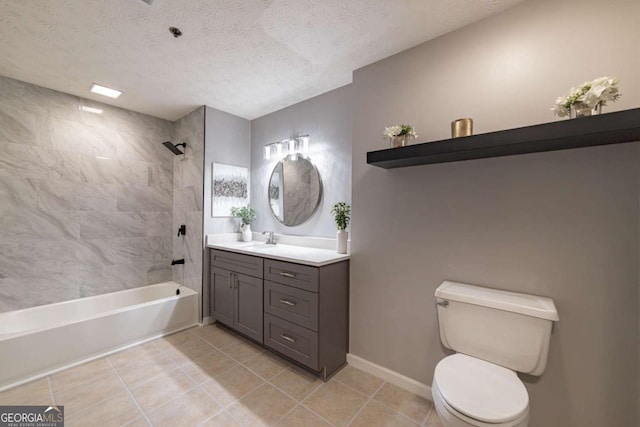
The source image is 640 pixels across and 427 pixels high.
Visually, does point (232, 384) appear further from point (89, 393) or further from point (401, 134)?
point (401, 134)

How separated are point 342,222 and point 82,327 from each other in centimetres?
236

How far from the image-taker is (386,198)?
6.00 feet

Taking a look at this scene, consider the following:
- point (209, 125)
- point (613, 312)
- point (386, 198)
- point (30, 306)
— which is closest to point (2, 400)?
point (30, 306)

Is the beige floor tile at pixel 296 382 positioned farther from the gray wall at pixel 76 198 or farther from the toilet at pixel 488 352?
the gray wall at pixel 76 198

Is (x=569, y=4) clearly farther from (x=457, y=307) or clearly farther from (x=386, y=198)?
(x=457, y=307)

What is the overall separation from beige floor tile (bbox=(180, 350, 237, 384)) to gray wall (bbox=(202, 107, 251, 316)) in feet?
2.40

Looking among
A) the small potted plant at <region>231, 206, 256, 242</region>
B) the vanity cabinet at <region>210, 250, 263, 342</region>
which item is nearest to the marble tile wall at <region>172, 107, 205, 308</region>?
the vanity cabinet at <region>210, 250, 263, 342</region>

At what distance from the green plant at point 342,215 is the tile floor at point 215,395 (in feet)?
3.86

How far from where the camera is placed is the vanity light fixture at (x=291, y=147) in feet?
8.51

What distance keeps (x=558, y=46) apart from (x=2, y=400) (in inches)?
156

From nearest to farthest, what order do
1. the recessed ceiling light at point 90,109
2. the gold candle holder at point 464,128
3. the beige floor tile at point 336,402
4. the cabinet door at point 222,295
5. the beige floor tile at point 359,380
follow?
the gold candle holder at point 464,128, the beige floor tile at point 336,402, the beige floor tile at point 359,380, the cabinet door at point 222,295, the recessed ceiling light at point 90,109

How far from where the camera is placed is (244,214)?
2984mm

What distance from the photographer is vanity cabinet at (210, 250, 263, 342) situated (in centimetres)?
217

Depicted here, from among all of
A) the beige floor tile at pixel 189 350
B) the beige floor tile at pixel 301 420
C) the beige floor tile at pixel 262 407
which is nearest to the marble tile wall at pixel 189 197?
the beige floor tile at pixel 189 350
